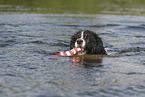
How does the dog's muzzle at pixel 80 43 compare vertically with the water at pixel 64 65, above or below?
above

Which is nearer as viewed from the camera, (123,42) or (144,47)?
(144,47)

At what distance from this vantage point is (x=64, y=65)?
732 cm

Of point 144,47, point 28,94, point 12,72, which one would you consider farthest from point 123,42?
point 28,94

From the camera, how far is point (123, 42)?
11.6 metres

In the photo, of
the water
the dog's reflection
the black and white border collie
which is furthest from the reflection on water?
the dog's reflection

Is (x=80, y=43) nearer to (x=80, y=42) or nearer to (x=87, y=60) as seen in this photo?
(x=80, y=42)

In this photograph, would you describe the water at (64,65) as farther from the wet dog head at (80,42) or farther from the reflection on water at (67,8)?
the reflection on water at (67,8)

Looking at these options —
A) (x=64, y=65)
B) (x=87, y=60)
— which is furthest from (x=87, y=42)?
(x=64, y=65)

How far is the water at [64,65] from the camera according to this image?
210 inches

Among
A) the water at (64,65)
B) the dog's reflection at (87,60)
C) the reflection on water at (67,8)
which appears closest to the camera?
the water at (64,65)

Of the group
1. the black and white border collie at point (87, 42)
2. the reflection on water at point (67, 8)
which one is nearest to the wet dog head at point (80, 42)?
the black and white border collie at point (87, 42)

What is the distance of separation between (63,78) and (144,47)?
5.50 m

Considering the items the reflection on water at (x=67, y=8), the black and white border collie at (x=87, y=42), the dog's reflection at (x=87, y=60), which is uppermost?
the reflection on water at (x=67, y=8)

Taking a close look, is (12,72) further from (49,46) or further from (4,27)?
(4,27)
